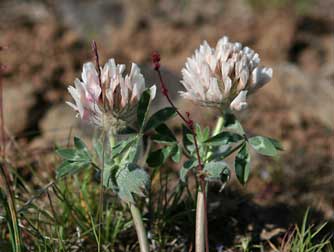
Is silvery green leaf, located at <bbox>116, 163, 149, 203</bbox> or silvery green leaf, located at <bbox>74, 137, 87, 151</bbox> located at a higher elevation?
silvery green leaf, located at <bbox>74, 137, 87, 151</bbox>

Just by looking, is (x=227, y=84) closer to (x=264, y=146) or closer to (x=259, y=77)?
(x=259, y=77)

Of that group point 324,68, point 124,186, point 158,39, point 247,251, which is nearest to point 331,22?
point 324,68

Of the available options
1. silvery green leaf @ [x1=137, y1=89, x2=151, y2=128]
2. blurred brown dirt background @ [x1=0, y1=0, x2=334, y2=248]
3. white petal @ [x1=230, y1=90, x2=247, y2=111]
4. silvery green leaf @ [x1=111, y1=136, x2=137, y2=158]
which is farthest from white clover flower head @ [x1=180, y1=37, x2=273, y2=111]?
blurred brown dirt background @ [x1=0, y1=0, x2=334, y2=248]

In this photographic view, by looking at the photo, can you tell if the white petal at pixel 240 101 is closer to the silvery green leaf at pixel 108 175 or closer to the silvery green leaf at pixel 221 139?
the silvery green leaf at pixel 221 139

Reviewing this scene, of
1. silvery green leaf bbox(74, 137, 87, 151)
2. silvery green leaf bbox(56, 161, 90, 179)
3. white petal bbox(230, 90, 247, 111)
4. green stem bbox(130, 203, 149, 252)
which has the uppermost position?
white petal bbox(230, 90, 247, 111)

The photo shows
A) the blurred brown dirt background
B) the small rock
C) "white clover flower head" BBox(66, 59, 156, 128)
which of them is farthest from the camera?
the small rock

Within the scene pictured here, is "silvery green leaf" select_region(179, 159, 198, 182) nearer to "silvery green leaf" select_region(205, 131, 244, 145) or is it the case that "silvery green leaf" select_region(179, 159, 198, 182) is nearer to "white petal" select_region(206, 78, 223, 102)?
"silvery green leaf" select_region(205, 131, 244, 145)

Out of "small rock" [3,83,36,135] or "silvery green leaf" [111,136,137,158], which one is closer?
"silvery green leaf" [111,136,137,158]
